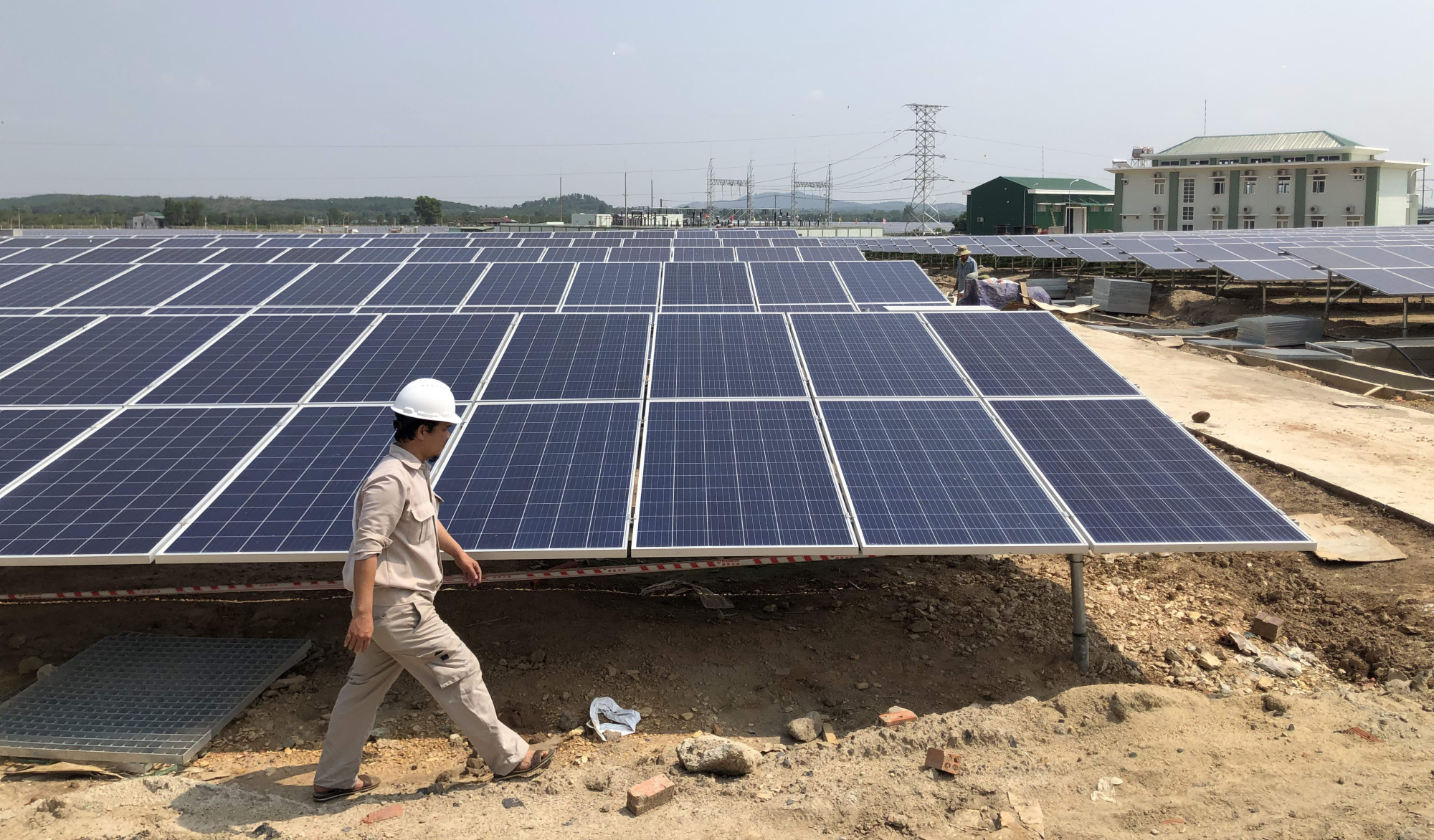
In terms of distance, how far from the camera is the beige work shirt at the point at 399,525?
5.16 m

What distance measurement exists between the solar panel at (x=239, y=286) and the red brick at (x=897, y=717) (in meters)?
10.7

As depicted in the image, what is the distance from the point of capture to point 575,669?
7562 mm

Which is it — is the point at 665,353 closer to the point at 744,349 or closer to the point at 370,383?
the point at 744,349

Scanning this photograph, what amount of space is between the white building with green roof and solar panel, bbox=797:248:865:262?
6424cm

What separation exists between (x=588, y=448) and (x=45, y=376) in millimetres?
5544

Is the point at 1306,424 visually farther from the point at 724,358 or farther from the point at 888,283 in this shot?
the point at 724,358

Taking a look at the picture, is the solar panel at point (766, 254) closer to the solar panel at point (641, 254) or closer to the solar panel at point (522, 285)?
the solar panel at point (641, 254)

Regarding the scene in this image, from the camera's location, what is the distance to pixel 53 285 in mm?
14773

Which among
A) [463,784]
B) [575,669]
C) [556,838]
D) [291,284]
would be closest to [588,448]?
[575,669]

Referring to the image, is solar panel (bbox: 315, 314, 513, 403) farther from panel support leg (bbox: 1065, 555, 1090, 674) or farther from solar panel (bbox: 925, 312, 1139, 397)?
panel support leg (bbox: 1065, 555, 1090, 674)

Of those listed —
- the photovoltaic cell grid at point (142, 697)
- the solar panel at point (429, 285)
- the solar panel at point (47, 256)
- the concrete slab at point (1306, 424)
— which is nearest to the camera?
the photovoltaic cell grid at point (142, 697)

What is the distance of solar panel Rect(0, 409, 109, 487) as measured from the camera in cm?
750

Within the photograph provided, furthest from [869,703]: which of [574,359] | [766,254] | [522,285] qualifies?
[766,254]

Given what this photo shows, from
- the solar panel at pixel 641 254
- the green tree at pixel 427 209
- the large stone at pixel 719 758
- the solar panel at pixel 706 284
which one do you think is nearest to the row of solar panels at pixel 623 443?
the large stone at pixel 719 758
